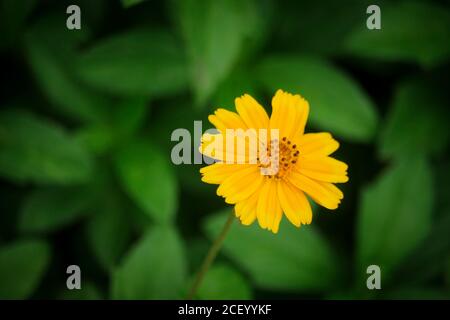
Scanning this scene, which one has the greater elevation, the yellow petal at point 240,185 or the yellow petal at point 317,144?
the yellow petal at point 317,144

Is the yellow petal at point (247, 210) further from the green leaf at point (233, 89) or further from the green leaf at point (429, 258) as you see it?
the green leaf at point (429, 258)

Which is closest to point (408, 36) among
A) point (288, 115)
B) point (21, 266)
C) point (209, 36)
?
point (209, 36)

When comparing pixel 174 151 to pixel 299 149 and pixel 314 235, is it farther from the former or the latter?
pixel 299 149

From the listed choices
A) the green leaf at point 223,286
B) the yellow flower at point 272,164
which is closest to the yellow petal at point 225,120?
the yellow flower at point 272,164

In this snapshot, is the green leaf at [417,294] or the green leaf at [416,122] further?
the green leaf at [416,122]

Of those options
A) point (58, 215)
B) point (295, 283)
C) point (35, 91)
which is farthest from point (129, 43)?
point (295, 283)

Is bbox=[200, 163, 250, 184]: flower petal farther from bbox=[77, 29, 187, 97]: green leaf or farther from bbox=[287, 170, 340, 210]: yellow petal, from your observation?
bbox=[77, 29, 187, 97]: green leaf
